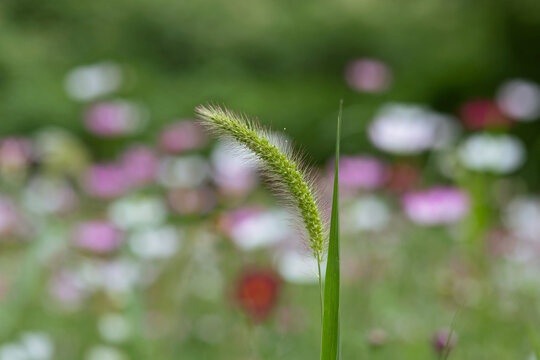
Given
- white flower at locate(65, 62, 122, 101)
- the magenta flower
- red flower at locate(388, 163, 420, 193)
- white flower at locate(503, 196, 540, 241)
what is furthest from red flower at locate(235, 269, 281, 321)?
white flower at locate(65, 62, 122, 101)

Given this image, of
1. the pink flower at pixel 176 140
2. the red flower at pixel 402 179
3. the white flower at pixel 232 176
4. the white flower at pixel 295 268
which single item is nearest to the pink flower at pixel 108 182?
the pink flower at pixel 176 140

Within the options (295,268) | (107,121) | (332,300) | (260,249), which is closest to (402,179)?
(260,249)

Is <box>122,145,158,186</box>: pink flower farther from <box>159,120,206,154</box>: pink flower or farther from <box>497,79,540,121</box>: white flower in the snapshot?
<box>497,79,540,121</box>: white flower

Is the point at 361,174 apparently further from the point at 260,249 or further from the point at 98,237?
the point at 98,237

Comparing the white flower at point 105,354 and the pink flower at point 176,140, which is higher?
the pink flower at point 176,140

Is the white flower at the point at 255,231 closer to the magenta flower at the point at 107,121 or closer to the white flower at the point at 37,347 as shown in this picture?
the white flower at the point at 37,347

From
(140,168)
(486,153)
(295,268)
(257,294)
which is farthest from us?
(140,168)

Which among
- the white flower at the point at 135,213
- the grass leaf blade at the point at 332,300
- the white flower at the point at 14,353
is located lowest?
the white flower at the point at 14,353
